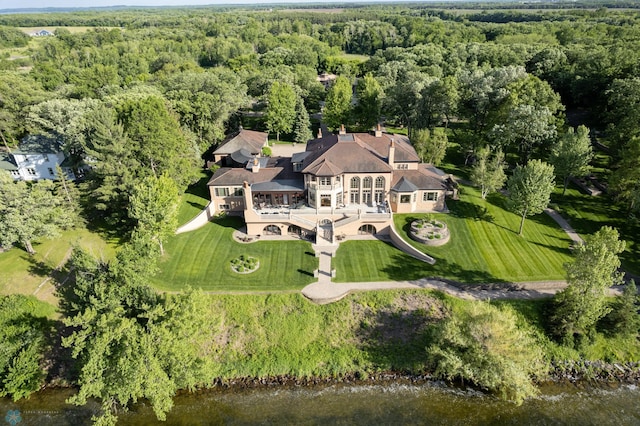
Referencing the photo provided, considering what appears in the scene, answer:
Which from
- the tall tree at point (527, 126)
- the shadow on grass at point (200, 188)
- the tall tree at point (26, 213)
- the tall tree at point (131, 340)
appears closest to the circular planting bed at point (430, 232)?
the tall tree at point (527, 126)

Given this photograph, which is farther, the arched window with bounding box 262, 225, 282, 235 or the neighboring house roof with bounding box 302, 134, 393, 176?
the arched window with bounding box 262, 225, 282, 235

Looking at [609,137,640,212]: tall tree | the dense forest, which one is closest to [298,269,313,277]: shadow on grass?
the dense forest

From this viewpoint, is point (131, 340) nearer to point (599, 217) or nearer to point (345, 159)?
point (345, 159)

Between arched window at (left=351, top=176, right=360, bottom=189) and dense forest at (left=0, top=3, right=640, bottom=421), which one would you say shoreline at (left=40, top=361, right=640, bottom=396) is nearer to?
dense forest at (left=0, top=3, right=640, bottom=421)

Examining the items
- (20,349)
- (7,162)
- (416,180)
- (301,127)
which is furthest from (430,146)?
(7,162)

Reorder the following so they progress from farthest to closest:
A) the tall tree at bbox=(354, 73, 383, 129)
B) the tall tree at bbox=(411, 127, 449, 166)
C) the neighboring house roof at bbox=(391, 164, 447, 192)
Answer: the tall tree at bbox=(354, 73, 383, 129) < the tall tree at bbox=(411, 127, 449, 166) < the neighboring house roof at bbox=(391, 164, 447, 192)

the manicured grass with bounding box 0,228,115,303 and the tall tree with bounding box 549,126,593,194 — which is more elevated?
the tall tree with bounding box 549,126,593,194
